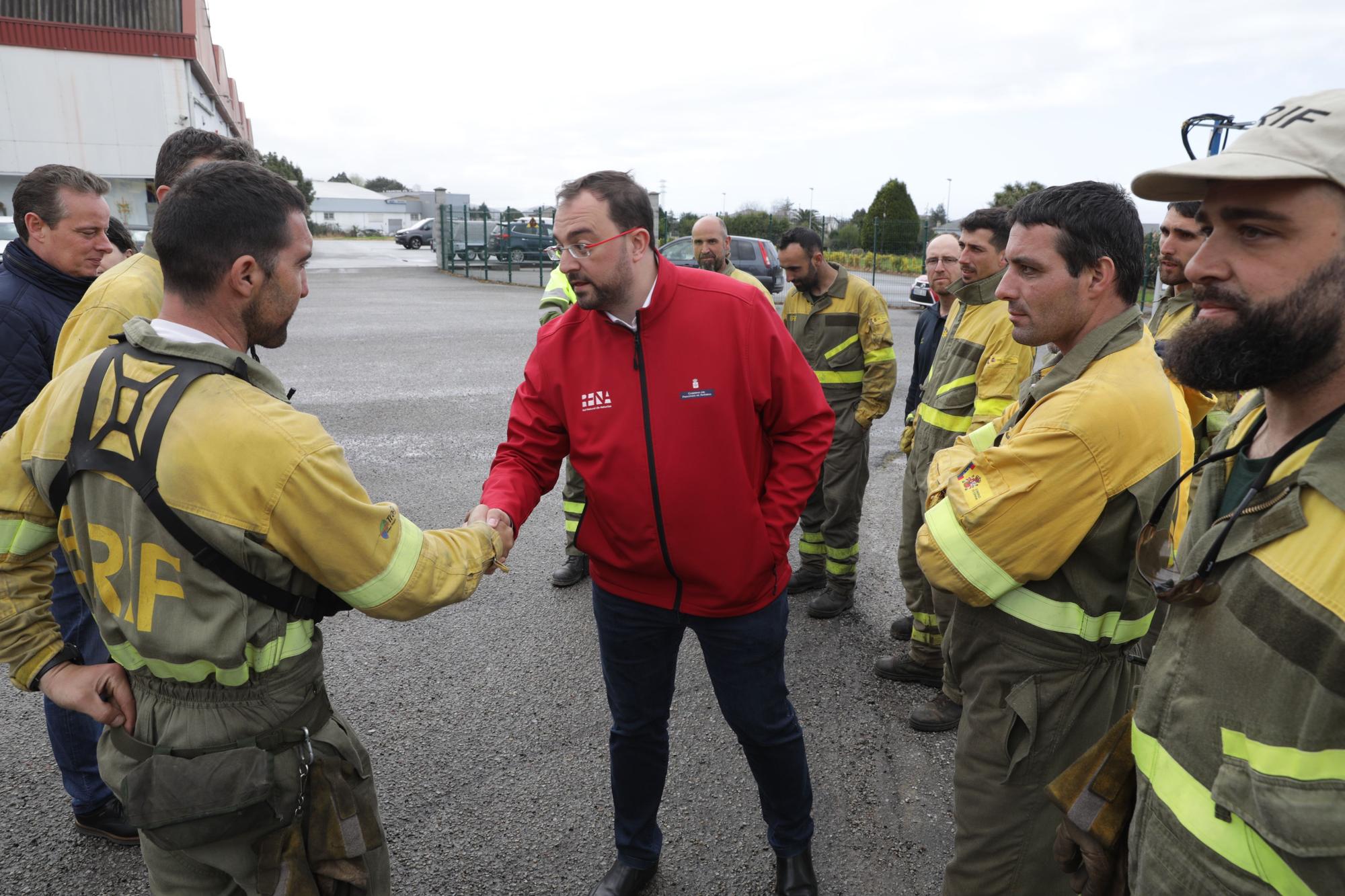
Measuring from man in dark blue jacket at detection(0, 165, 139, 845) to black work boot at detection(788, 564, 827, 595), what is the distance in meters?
3.47

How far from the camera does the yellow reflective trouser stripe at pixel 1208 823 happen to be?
1.24 metres

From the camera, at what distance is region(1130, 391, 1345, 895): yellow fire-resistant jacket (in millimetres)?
1194

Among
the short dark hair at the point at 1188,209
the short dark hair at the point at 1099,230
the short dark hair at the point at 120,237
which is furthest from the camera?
the short dark hair at the point at 120,237

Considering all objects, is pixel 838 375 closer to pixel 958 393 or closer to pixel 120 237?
pixel 958 393

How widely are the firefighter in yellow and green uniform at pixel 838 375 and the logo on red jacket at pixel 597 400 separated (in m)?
2.69

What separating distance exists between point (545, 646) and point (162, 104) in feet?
112

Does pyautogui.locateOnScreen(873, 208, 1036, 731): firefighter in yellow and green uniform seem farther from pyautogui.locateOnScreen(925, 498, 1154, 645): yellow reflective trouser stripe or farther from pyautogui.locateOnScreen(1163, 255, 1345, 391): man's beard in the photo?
pyautogui.locateOnScreen(1163, 255, 1345, 391): man's beard

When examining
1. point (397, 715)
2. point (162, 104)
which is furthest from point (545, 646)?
point (162, 104)

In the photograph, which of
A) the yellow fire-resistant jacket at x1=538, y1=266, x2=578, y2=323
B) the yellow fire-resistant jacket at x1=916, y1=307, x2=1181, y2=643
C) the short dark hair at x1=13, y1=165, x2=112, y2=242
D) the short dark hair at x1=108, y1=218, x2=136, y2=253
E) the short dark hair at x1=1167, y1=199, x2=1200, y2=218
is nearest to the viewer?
the yellow fire-resistant jacket at x1=916, y1=307, x2=1181, y2=643

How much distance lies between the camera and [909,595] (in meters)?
4.23

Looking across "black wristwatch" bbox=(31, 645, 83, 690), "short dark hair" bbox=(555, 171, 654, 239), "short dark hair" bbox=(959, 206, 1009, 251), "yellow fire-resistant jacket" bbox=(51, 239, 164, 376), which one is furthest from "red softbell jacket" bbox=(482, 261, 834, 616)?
"short dark hair" bbox=(959, 206, 1009, 251)

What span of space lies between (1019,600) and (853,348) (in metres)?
3.23

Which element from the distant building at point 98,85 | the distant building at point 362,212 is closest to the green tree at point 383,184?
the distant building at point 362,212

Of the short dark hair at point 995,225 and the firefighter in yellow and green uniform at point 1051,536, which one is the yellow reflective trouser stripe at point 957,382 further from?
the firefighter in yellow and green uniform at point 1051,536
